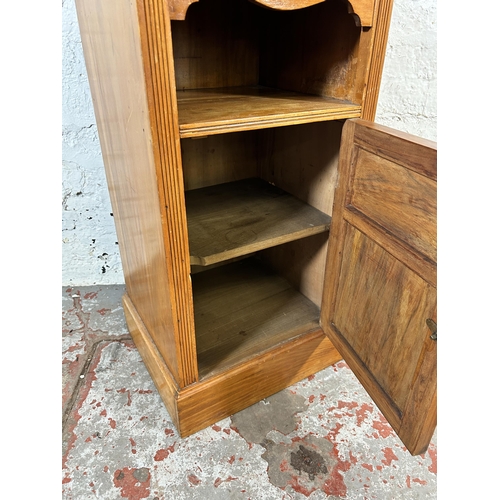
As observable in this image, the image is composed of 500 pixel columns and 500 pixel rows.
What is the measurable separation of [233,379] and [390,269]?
22.5 inches

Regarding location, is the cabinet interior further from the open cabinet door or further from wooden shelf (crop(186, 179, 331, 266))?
the open cabinet door

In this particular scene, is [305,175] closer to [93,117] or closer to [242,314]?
[242,314]

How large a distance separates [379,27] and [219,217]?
65cm

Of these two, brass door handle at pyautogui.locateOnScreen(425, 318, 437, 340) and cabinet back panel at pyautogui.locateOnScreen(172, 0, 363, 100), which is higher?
cabinet back panel at pyautogui.locateOnScreen(172, 0, 363, 100)

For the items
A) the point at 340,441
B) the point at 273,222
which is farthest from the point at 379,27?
the point at 340,441

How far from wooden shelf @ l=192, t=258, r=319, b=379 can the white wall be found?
49 centimetres

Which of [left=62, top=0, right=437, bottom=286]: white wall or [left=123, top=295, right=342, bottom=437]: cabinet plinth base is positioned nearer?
[left=123, top=295, right=342, bottom=437]: cabinet plinth base

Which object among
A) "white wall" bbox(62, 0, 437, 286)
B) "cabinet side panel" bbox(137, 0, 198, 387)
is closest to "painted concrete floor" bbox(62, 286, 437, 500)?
"cabinet side panel" bbox(137, 0, 198, 387)

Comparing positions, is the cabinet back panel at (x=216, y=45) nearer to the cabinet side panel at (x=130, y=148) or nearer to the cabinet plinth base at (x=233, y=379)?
the cabinet side panel at (x=130, y=148)

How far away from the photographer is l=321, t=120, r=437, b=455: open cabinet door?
742 mm

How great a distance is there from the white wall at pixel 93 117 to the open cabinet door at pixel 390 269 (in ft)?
1.72

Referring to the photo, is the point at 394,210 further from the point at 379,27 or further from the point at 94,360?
the point at 94,360

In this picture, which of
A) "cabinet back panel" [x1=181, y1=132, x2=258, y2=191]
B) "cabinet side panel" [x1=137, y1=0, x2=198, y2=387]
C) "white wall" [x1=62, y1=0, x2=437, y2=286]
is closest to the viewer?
"cabinet side panel" [x1=137, y1=0, x2=198, y2=387]

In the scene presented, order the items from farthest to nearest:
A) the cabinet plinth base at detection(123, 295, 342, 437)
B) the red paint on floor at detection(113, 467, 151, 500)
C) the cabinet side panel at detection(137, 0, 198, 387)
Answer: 1. the cabinet plinth base at detection(123, 295, 342, 437)
2. the red paint on floor at detection(113, 467, 151, 500)
3. the cabinet side panel at detection(137, 0, 198, 387)
